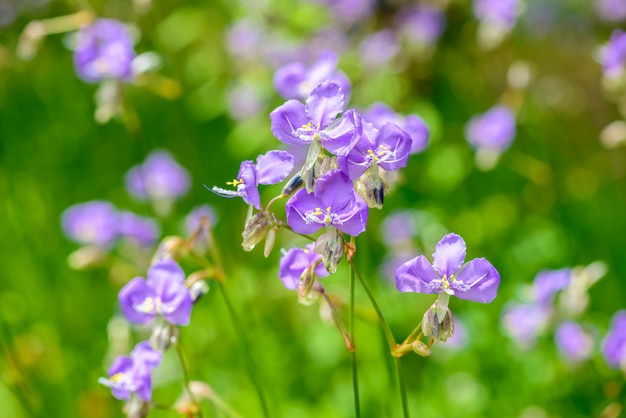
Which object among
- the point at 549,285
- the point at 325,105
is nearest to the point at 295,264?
the point at 325,105

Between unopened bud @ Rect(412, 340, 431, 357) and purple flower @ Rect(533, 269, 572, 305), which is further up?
unopened bud @ Rect(412, 340, 431, 357)

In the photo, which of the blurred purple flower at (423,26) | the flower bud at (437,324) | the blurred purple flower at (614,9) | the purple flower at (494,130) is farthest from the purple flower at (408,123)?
the blurred purple flower at (423,26)

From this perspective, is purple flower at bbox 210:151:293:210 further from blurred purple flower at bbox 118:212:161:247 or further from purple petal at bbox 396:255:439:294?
blurred purple flower at bbox 118:212:161:247

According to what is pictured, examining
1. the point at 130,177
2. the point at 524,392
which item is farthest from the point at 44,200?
the point at 524,392

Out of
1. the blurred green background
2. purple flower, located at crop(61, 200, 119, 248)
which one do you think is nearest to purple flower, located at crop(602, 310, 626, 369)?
the blurred green background

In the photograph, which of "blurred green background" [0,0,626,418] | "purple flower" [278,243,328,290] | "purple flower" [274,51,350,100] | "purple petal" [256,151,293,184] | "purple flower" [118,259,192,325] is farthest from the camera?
"blurred green background" [0,0,626,418]

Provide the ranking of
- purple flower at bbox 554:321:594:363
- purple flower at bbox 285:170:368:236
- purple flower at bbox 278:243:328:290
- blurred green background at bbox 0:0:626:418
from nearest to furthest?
purple flower at bbox 285:170:368:236 → purple flower at bbox 278:243:328:290 → purple flower at bbox 554:321:594:363 → blurred green background at bbox 0:0:626:418

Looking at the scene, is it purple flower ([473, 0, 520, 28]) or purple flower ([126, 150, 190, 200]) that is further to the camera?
purple flower ([126, 150, 190, 200])

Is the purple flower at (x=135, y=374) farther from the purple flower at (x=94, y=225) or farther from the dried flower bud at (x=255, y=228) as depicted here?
the purple flower at (x=94, y=225)

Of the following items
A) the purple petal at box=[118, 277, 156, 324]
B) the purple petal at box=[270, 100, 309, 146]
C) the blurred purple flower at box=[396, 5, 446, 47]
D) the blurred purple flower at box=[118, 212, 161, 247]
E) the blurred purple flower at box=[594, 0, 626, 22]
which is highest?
the purple petal at box=[270, 100, 309, 146]
